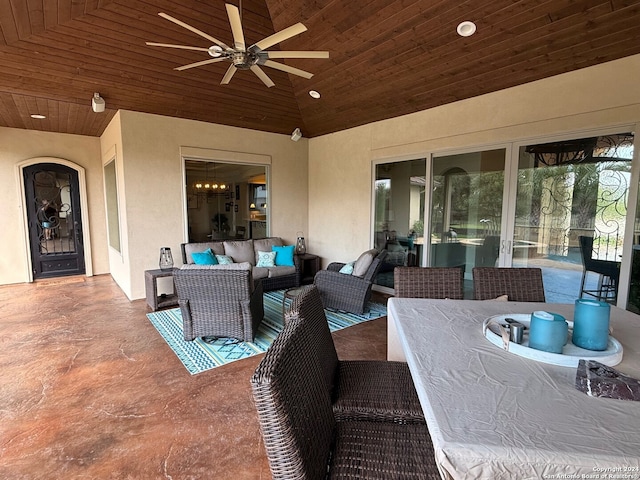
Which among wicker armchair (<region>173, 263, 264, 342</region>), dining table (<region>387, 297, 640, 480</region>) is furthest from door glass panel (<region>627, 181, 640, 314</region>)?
wicker armchair (<region>173, 263, 264, 342</region>)

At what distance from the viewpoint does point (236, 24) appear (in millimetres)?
2406

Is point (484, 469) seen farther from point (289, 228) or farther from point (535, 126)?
point (289, 228)

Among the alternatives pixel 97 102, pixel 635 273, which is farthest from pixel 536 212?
pixel 97 102

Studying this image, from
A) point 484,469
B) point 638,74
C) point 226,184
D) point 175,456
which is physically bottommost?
point 175,456

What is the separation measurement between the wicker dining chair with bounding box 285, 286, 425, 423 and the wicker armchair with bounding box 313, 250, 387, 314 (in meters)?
2.38

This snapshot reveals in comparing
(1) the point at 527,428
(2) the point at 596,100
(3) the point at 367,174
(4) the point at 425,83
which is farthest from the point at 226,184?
(1) the point at 527,428

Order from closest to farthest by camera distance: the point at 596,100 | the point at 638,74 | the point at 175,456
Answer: the point at 175,456 → the point at 638,74 → the point at 596,100

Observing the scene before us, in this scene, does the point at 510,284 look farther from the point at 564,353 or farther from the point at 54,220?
the point at 54,220

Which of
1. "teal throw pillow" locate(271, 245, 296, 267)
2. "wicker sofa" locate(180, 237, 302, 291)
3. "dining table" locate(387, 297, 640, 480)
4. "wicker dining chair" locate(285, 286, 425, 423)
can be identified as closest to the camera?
"dining table" locate(387, 297, 640, 480)

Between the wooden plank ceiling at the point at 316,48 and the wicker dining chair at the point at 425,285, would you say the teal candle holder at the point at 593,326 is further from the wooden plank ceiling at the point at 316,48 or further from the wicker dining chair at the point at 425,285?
the wooden plank ceiling at the point at 316,48

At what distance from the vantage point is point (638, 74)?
3.07 m

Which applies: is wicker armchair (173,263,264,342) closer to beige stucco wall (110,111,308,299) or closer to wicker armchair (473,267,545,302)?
wicker armchair (473,267,545,302)

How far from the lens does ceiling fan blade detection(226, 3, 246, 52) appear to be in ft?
7.47

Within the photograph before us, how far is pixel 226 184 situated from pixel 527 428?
5901 millimetres
